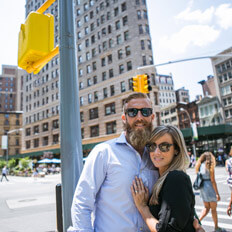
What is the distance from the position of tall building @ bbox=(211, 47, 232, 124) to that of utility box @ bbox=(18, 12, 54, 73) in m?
61.2

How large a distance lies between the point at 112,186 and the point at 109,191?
0.06m

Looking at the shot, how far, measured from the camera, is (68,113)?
8.84ft

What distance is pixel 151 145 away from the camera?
7.82 feet

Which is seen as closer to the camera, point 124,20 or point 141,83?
point 141,83

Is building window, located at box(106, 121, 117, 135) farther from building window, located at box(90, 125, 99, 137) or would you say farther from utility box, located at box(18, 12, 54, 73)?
utility box, located at box(18, 12, 54, 73)

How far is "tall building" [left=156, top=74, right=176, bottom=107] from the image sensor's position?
120m

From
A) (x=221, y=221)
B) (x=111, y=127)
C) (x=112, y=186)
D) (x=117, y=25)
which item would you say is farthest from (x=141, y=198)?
(x=117, y=25)

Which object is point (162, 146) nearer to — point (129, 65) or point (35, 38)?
point (35, 38)

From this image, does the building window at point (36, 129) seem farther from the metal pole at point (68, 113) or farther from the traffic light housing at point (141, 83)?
the metal pole at point (68, 113)

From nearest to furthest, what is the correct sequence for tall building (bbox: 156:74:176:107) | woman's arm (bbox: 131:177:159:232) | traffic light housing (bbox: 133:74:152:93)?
woman's arm (bbox: 131:177:159:232) < traffic light housing (bbox: 133:74:152:93) < tall building (bbox: 156:74:176:107)

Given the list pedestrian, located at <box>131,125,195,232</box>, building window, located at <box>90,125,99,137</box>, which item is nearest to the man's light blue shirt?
pedestrian, located at <box>131,125,195,232</box>

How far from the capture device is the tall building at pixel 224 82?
56938mm

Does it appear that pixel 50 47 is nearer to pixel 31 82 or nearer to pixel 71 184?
pixel 71 184

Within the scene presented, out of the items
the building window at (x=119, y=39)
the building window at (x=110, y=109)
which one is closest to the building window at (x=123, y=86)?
the building window at (x=110, y=109)
